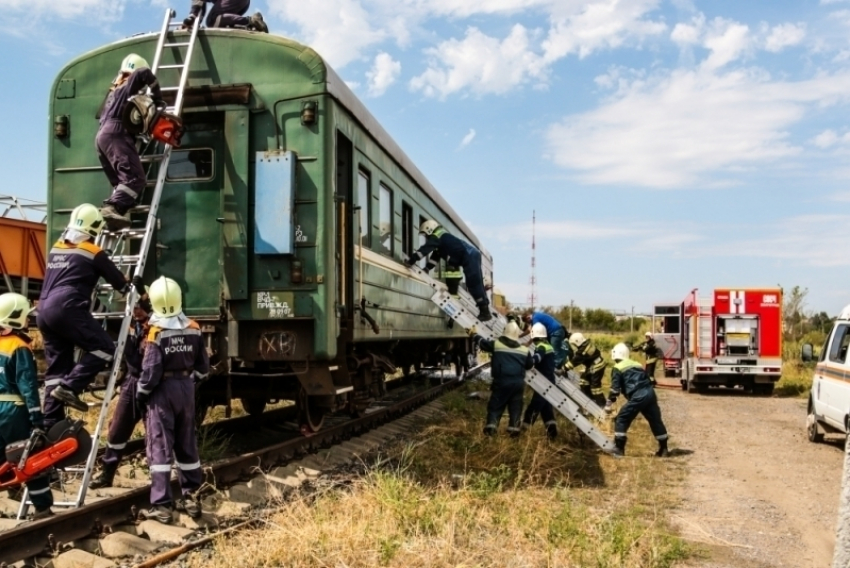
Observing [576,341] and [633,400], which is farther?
[576,341]

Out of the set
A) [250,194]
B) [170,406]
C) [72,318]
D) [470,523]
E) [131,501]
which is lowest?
[470,523]

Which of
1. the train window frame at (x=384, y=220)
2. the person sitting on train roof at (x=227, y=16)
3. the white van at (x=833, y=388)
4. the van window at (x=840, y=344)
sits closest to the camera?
the person sitting on train roof at (x=227, y=16)

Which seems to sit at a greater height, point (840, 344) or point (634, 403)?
point (840, 344)

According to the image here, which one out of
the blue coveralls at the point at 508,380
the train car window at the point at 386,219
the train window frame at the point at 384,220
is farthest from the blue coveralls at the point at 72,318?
the blue coveralls at the point at 508,380

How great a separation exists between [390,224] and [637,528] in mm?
5254

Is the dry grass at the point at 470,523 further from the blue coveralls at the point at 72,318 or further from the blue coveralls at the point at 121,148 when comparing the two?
the blue coveralls at the point at 121,148

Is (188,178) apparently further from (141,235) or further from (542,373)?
(542,373)

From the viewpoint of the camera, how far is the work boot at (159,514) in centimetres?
560

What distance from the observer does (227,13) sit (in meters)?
8.45

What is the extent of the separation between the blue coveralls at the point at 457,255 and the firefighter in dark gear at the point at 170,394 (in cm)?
516

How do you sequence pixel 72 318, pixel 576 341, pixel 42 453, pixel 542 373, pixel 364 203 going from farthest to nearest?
pixel 576 341
pixel 542 373
pixel 364 203
pixel 72 318
pixel 42 453

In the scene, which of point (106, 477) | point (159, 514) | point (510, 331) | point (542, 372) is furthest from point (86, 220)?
point (542, 372)

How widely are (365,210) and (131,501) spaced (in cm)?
409

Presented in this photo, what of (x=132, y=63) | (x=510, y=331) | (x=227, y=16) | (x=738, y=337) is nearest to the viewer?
(x=132, y=63)
